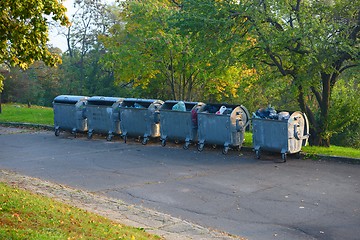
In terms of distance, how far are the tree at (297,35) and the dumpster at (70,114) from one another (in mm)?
5736

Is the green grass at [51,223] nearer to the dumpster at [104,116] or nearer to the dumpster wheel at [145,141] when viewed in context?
the dumpster wheel at [145,141]

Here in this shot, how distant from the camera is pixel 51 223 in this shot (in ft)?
23.1

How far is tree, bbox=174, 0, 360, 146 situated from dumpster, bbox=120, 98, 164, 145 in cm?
317

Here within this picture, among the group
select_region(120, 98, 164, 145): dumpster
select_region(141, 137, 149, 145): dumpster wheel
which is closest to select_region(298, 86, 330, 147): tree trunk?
select_region(120, 98, 164, 145): dumpster

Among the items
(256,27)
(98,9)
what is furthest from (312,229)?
(98,9)

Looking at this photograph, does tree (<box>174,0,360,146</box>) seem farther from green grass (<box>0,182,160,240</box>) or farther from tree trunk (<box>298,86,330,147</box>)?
green grass (<box>0,182,160,240</box>)

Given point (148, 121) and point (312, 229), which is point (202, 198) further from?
point (148, 121)

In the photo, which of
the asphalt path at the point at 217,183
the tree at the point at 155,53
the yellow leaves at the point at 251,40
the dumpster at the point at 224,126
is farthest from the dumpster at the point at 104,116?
the yellow leaves at the point at 251,40

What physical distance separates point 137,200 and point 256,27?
718cm

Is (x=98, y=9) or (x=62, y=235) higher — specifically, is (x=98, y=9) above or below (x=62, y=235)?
above

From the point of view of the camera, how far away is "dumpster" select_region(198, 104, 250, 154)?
1548cm

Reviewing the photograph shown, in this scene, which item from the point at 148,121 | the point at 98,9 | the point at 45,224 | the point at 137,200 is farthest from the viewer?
the point at 98,9

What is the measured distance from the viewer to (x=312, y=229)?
8.23 metres

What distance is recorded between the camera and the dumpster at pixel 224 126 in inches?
610
